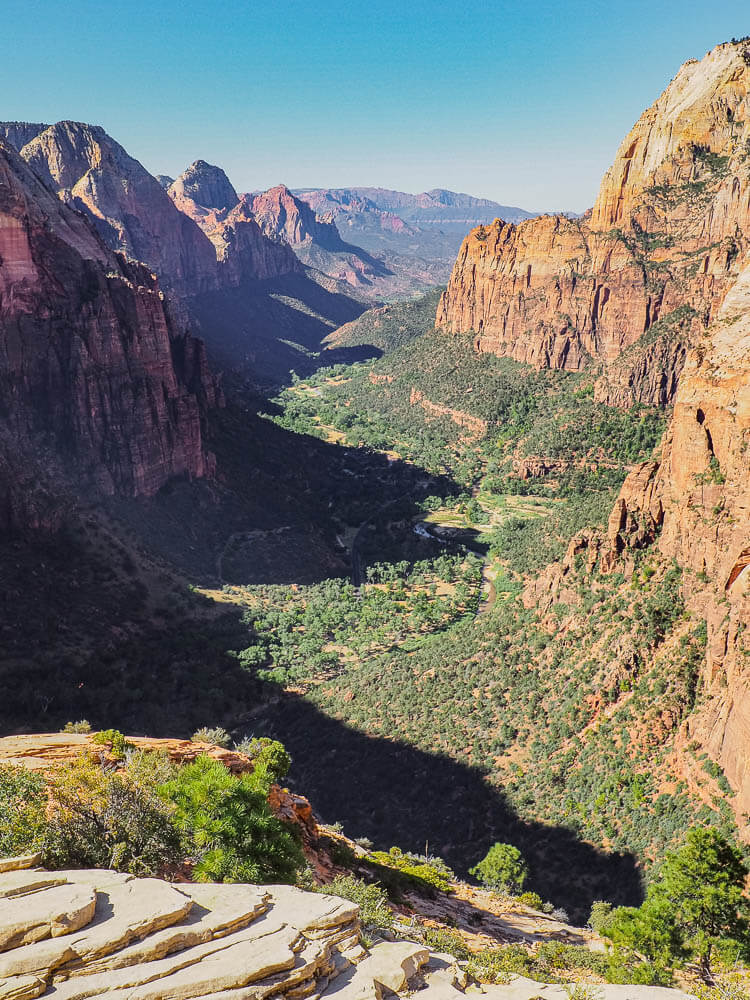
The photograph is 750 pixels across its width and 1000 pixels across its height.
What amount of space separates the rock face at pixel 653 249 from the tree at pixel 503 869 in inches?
3937

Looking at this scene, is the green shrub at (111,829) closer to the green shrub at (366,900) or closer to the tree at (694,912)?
the green shrub at (366,900)

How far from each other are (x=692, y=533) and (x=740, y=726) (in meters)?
15.6

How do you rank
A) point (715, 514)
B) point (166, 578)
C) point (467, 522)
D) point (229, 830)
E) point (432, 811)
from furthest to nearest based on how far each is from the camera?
point (467, 522), point (166, 578), point (432, 811), point (715, 514), point (229, 830)

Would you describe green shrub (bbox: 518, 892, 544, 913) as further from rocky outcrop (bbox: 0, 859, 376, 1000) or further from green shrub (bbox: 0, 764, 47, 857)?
green shrub (bbox: 0, 764, 47, 857)

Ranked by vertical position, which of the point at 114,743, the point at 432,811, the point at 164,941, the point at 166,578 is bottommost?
the point at 432,811

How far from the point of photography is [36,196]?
10019 cm

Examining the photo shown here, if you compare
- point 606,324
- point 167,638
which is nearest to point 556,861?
point 167,638

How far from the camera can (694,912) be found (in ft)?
91.6

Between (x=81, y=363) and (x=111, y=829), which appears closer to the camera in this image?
(x=111, y=829)

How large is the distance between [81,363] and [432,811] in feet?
237

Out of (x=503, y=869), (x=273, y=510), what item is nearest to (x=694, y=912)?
(x=503, y=869)

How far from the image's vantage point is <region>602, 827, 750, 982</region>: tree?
27250 millimetres

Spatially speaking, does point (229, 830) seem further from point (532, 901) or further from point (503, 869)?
point (503, 869)

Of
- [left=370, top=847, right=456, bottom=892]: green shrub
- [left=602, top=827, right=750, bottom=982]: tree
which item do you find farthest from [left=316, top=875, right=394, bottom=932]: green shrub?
[left=602, top=827, right=750, bottom=982]: tree
